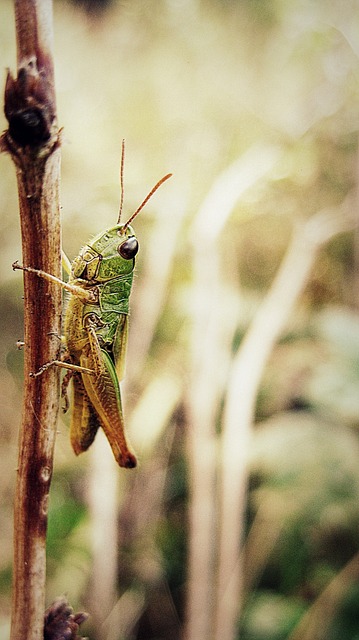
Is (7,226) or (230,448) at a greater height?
(7,226)

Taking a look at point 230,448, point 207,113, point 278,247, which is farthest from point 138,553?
point 207,113

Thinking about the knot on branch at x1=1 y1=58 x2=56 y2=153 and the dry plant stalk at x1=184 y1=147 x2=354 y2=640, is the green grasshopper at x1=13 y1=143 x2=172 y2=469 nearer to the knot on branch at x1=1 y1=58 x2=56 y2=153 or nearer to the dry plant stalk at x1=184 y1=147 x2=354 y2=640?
the knot on branch at x1=1 y1=58 x2=56 y2=153

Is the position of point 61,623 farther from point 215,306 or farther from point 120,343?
point 215,306

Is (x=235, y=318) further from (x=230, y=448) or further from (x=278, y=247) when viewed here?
(x=278, y=247)

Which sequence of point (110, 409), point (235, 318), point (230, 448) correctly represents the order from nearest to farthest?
point (110, 409) < point (230, 448) < point (235, 318)

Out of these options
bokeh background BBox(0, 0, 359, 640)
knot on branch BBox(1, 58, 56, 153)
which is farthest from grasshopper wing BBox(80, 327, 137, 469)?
bokeh background BBox(0, 0, 359, 640)

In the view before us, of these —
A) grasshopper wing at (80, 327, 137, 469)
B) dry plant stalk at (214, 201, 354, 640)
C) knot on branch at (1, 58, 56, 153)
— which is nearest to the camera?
knot on branch at (1, 58, 56, 153)

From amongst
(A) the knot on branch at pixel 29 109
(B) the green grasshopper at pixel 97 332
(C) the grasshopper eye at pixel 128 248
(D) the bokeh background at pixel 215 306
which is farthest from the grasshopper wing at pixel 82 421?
(D) the bokeh background at pixel 215 306
